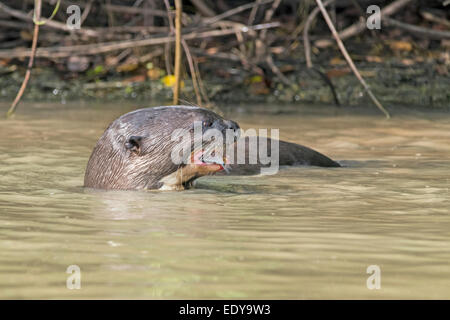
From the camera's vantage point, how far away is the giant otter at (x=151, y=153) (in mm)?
4629

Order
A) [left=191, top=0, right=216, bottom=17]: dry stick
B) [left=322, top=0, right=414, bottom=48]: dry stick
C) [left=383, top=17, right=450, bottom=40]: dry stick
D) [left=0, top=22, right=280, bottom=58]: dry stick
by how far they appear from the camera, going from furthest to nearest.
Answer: [left=191, top=0, right=216, bottom=17]: dry stick → [left=322, top=0, right=414, bottom=48]: dry stick → [left=383, top=17, right=450, bottom=40]: dry stick → [left=0, top=22, right=280, bottom=58]: dry stick

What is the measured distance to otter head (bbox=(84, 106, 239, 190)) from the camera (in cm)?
463

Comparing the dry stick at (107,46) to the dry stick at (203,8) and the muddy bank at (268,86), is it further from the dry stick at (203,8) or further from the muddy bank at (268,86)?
the dry stick at (203,8)

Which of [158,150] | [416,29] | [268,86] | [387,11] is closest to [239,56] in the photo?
[268,86]

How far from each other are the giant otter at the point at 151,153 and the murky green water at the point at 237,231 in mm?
117

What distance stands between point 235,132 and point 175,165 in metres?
0.36

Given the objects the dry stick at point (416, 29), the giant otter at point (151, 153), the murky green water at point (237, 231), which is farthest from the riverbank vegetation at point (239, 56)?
the giant otter at point (151, 153)

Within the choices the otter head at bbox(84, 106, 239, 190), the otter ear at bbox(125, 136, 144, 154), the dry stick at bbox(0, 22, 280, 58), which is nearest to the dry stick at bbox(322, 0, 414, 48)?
the dry stick at bbox(0, 22, 280, 58)

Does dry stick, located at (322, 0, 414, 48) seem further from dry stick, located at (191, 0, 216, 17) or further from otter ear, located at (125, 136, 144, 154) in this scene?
otter ear, located at (125, 136, 144, 154)

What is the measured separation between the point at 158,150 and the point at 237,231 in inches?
48.6

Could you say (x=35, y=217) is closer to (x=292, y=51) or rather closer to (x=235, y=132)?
(x=235, y=132)

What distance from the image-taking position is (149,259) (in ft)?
9.86

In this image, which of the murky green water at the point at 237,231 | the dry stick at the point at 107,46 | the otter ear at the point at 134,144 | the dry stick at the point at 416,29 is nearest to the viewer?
the murky green water at the point at 237,231

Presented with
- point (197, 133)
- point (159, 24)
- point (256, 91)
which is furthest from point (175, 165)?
point (159, 24)
